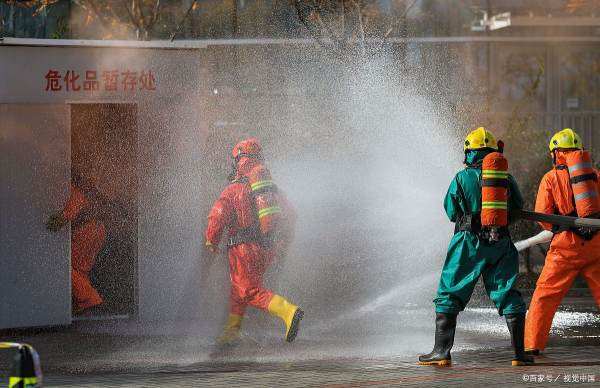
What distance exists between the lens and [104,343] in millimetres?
10125

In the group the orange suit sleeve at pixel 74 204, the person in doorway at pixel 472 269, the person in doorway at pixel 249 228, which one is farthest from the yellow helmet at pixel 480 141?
the orange suit sleeve at pixel 74 204

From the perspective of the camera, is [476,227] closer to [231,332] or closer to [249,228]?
[249,228]

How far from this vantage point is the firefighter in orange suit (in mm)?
8875

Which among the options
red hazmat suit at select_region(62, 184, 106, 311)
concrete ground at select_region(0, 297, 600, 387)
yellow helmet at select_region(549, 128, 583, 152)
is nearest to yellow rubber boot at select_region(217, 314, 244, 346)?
concrete ground at select_region(0, 297, 600, 387)

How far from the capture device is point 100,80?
36.0ft

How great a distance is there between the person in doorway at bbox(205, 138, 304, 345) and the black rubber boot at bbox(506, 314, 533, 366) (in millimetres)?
2149

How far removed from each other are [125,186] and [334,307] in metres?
2.70

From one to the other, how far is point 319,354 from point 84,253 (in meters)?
3.45

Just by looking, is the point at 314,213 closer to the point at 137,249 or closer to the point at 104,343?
the point at 137,249

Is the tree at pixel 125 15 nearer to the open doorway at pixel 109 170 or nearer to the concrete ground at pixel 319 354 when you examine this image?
the open doorway at pixel 109 170

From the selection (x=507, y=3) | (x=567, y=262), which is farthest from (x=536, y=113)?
(x=567, y=262)

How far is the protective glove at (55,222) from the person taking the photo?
427 inches

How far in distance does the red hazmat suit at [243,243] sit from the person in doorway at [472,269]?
1.89 m

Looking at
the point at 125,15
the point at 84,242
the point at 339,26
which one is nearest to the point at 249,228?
the point at 84,242
